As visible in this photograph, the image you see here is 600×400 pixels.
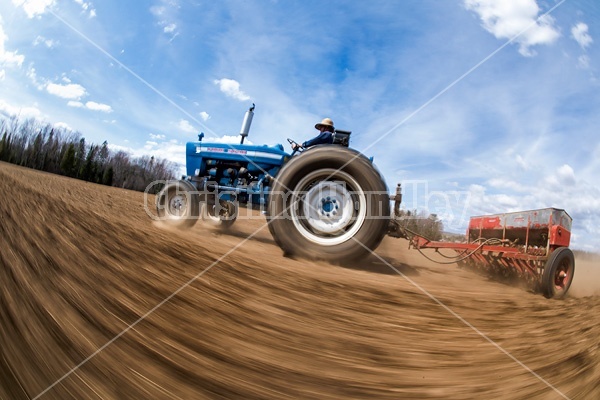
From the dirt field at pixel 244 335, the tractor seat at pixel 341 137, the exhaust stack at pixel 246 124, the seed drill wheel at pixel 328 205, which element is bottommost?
the dirt field at pixel 244 335

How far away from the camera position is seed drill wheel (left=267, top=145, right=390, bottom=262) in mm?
2402

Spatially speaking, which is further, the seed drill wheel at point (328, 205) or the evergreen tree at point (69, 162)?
the evergreen tree at point (69, 162)

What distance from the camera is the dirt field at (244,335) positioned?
0.66 m

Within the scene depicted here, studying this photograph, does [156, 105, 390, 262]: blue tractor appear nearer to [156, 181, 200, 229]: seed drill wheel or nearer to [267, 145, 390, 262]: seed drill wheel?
[267, 145, 390, 262]: seed drill wheel

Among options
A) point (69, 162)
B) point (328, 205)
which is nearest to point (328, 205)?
point (328, 205)

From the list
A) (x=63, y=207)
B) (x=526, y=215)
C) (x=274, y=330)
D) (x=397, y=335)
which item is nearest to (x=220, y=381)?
(x=274, y=330)

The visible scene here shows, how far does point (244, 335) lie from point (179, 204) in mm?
4411

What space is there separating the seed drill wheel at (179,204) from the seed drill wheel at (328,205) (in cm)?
250

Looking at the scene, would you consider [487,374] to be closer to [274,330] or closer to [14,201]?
[274,330]

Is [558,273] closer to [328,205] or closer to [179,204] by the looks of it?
[328,205]

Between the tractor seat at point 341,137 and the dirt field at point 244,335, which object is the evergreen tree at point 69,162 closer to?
the tractor seat at point 341,137

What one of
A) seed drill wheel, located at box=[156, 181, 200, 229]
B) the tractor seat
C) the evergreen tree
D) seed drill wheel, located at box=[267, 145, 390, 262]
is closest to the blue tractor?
seed drill wheel, located at box=[267, 145, 390, 262]

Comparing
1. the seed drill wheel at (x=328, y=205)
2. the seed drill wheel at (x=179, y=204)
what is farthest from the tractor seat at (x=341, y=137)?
the seed drill wheel at (x=179, y=204)

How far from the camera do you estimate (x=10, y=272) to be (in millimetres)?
1017
